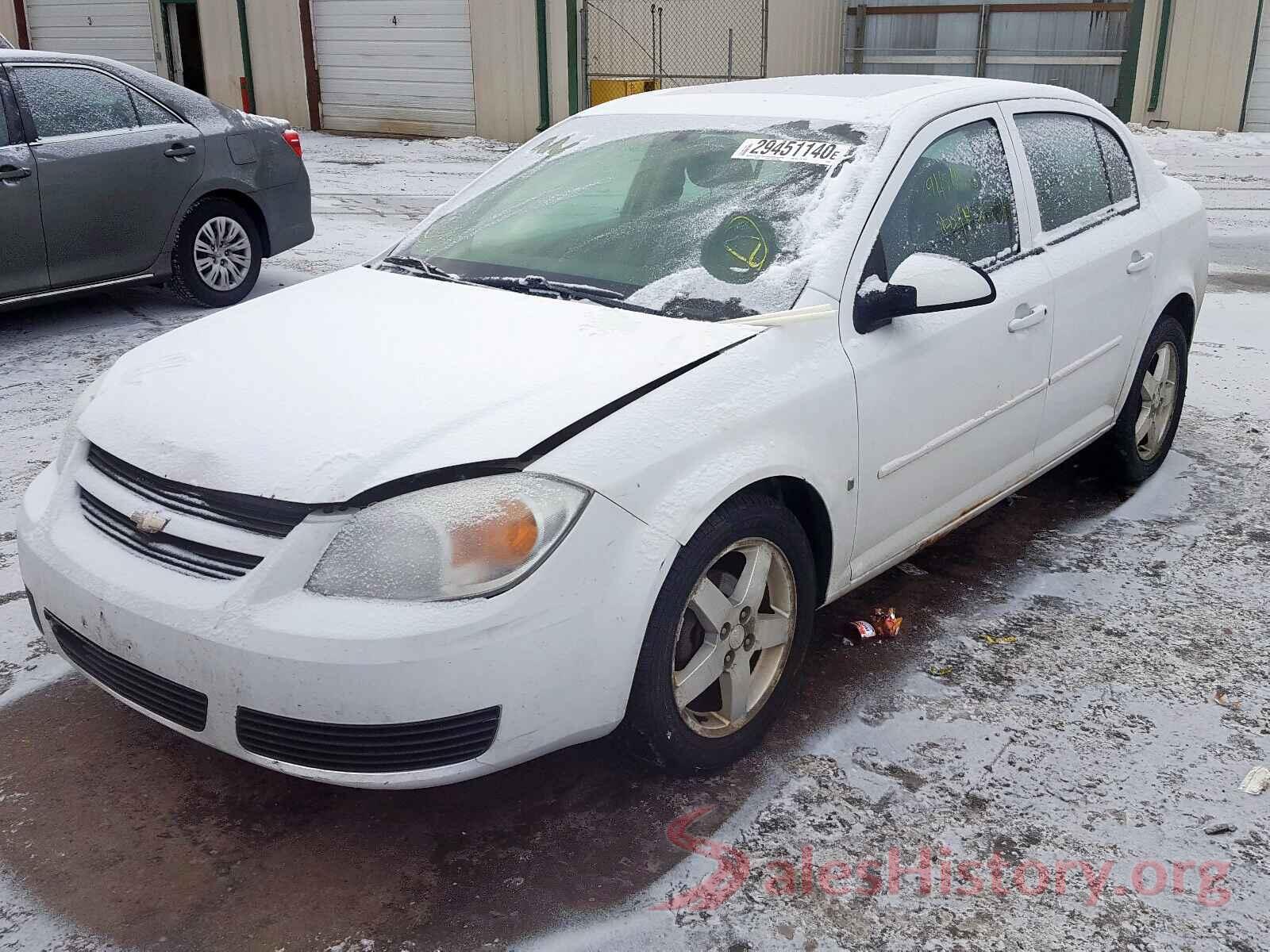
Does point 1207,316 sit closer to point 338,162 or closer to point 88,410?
point 88,410

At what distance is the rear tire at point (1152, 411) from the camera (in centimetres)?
462

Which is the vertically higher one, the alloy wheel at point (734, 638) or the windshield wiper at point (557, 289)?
the windshield wiper at point (557, 289)

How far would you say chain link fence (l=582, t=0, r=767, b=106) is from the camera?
16.6m

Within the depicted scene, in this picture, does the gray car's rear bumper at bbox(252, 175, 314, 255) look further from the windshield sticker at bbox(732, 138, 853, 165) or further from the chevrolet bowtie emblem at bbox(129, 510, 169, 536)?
the chevrolet bowtie emblem at bbox(129, 510, 169, 536)

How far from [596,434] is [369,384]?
1.87 ft

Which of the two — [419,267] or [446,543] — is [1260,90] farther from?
[446,543]

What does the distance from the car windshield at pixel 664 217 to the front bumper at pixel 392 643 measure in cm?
88

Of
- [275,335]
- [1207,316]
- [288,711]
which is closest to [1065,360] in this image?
[275,335]

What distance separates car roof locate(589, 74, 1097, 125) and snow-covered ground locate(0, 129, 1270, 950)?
1371 millimetres

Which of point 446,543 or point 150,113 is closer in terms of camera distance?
point 446,543

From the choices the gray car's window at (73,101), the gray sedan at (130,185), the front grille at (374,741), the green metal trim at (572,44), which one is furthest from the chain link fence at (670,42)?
the front grille at (374,741)

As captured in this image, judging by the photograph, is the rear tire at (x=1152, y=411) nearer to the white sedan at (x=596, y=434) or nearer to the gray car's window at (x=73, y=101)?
the white sedan at (x=596, y=434)

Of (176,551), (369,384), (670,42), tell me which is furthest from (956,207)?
(670,42)

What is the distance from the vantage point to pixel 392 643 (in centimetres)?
234
